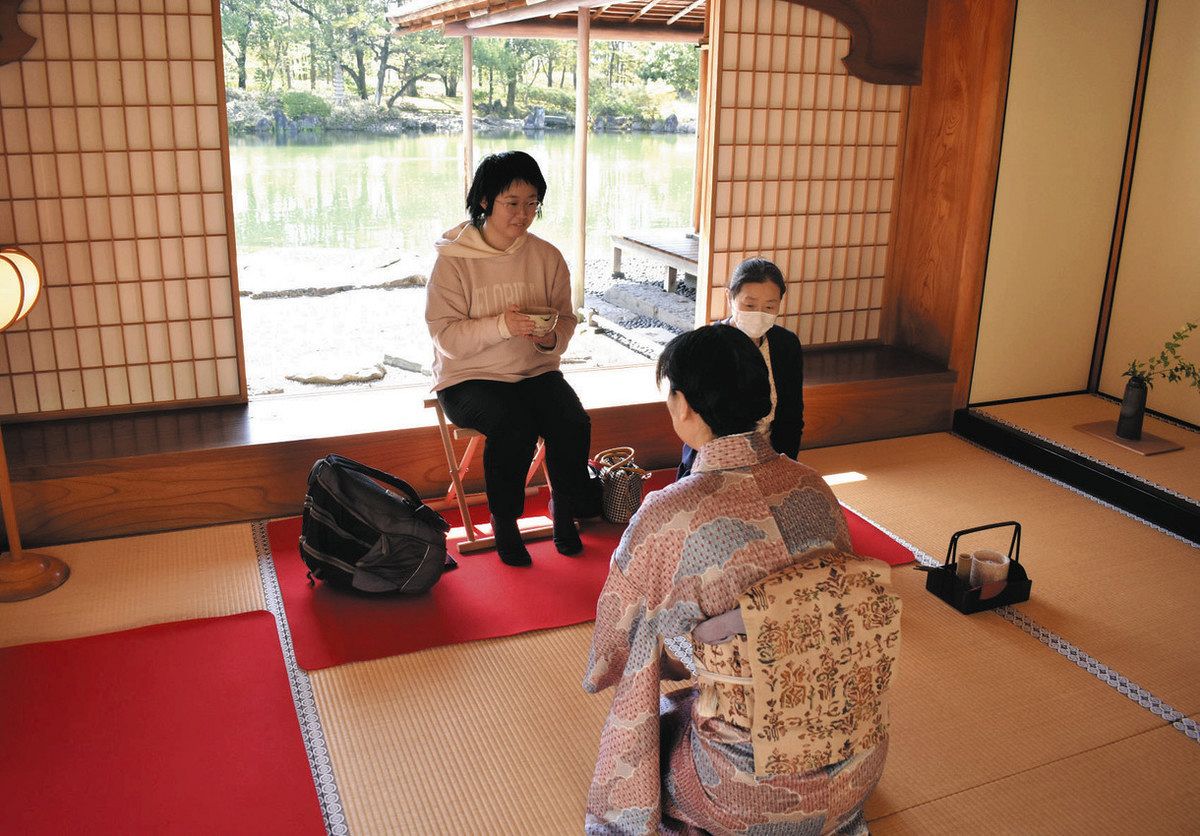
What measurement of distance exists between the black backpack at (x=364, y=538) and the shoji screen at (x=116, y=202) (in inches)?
43.3

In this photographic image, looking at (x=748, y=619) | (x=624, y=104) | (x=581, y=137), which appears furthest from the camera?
(x=624, y=104)

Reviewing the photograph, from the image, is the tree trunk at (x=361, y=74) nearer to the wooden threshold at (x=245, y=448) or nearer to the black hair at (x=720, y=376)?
the wooden threshold at (x=245, y=448)

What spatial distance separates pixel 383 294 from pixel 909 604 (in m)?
5.60

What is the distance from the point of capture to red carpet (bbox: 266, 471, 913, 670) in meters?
2.63

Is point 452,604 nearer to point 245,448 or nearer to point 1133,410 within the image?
point 245,448

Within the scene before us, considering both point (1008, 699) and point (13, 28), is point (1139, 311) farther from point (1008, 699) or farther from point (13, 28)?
point (13, 28)

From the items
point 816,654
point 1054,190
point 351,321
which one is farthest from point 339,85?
point 816,654

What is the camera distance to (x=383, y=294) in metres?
7.68

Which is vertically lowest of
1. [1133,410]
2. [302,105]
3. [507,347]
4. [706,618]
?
[1133,410]

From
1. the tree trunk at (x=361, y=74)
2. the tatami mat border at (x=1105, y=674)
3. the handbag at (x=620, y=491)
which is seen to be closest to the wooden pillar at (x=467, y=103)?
the handbag at (x=620, y=491)

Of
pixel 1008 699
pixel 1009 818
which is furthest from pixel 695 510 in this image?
pixel 1008 699

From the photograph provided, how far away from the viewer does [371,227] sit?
1036cm

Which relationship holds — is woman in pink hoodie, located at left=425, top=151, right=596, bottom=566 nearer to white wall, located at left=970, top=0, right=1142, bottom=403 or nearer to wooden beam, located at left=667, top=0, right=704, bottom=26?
white wall, located at left=970, top=0, right=1142, bottom=403

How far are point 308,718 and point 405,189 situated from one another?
1021cm
